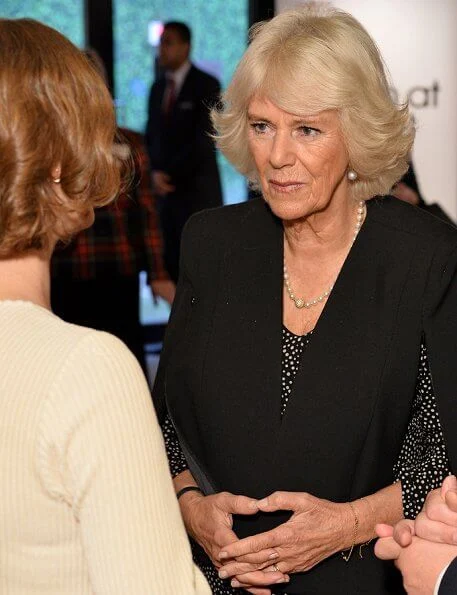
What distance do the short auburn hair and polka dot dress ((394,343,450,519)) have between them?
3.44ft

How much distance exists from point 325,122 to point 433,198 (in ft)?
23.5

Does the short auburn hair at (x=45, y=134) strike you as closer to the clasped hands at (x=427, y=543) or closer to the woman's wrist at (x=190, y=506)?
the clasped hands at (x=427, y=543)

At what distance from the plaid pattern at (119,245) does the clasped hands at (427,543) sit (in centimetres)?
305

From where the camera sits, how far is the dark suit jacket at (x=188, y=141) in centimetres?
833

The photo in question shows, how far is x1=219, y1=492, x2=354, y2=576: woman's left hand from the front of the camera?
2.16 m

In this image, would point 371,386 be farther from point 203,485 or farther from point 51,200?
point 51,200

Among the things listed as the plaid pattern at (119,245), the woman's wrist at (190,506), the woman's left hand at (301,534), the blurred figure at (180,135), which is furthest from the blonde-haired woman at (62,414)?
the blurred figure at (180,135)

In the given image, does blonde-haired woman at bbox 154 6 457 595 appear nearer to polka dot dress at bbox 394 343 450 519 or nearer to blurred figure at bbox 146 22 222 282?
polka dot dress at bbox 394 343 450 519

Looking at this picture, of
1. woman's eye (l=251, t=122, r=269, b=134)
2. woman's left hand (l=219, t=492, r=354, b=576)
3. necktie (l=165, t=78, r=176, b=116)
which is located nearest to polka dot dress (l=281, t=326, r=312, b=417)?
woman's left hand (l=219, t=492, r=354, b=576)

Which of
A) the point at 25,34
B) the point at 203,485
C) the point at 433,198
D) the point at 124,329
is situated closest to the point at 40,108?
the point at 25,34

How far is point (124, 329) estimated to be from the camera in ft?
16.9

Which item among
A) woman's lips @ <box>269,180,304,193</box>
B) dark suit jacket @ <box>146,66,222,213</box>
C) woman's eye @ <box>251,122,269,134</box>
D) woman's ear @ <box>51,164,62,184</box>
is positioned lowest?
dark suit jacket @ <box>146,66,222,213</box>

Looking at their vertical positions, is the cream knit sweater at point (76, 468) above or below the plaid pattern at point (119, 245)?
above

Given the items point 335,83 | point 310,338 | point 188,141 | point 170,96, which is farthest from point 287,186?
point 170,96
